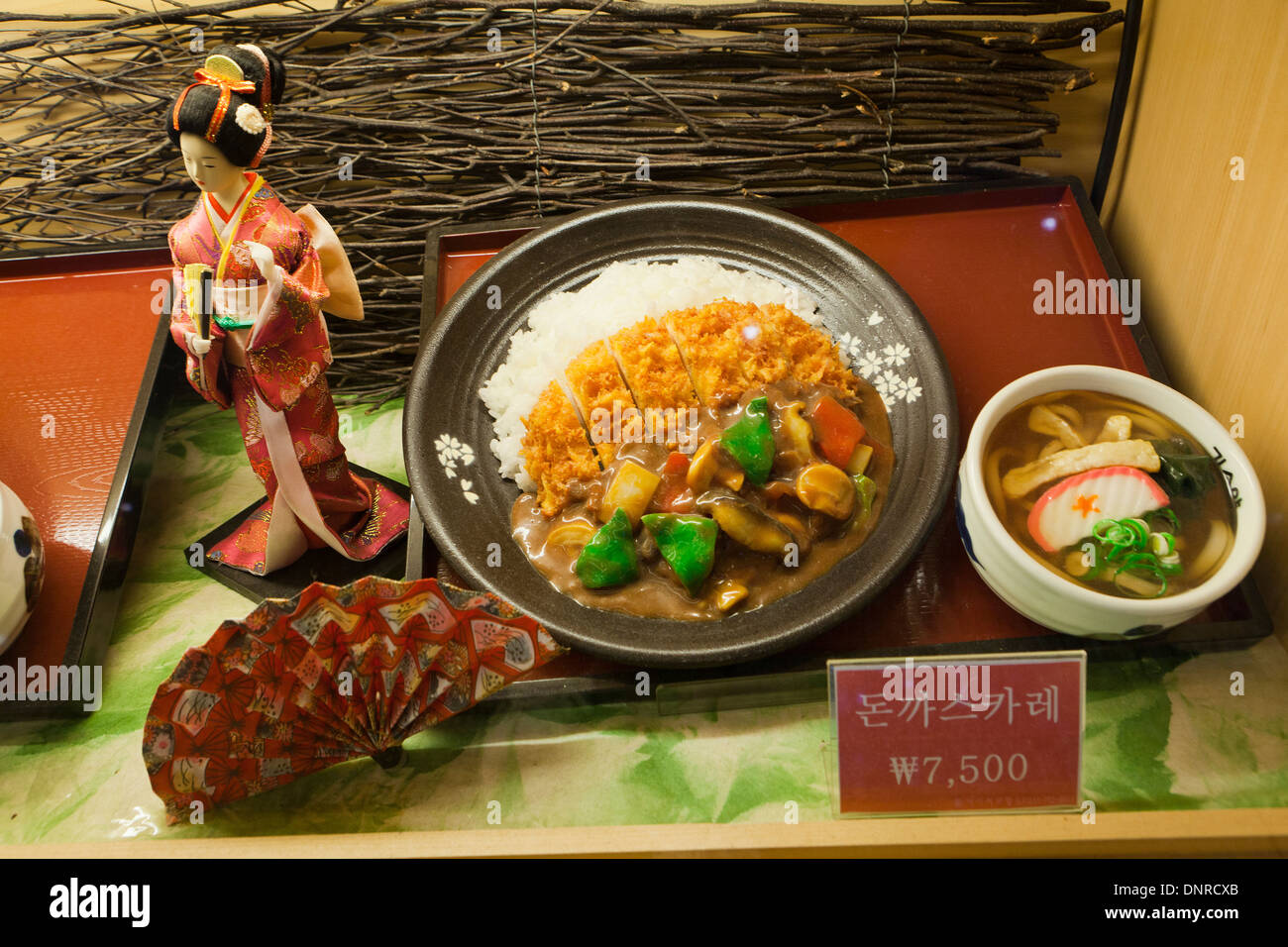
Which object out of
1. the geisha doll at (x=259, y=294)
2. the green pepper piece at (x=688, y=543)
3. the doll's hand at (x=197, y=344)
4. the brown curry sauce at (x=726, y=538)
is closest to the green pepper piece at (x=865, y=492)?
the brown curry sauce at (x=726, y=538)

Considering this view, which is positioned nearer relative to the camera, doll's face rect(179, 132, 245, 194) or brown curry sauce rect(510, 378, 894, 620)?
doll's face rect(179, 132, 245, 194)

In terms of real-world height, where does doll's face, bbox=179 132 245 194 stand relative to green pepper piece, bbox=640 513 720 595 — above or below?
above

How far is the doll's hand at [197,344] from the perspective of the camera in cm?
154

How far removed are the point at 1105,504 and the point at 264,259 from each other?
56.6 inches

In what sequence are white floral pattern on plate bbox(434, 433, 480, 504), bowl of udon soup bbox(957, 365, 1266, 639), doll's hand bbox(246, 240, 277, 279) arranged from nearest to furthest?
bowl of udon soup bbox(957, 365, 1266, 639) < doll's hand bbox(246, 240, 277, 279) < white floral pattern on plate bbox(434, 433, 480, 504)

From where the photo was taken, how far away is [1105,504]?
1446 mm

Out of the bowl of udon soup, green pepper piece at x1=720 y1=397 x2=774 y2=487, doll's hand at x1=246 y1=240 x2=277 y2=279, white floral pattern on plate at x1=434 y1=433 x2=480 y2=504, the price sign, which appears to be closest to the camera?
the price sign

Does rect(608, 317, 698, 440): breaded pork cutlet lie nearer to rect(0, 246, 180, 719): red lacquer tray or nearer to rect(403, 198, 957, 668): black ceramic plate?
rect(403, 198, 957, 668): black ceramic plate

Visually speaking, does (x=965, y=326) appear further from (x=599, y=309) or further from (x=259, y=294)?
(x=259, y=294)

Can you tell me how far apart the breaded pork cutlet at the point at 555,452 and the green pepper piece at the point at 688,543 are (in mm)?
219

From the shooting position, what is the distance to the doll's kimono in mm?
1552

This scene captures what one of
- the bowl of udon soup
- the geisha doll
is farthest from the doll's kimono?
the bowl of udon soup

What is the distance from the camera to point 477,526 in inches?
65.9

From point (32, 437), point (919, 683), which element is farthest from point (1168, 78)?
point (32, 437)
